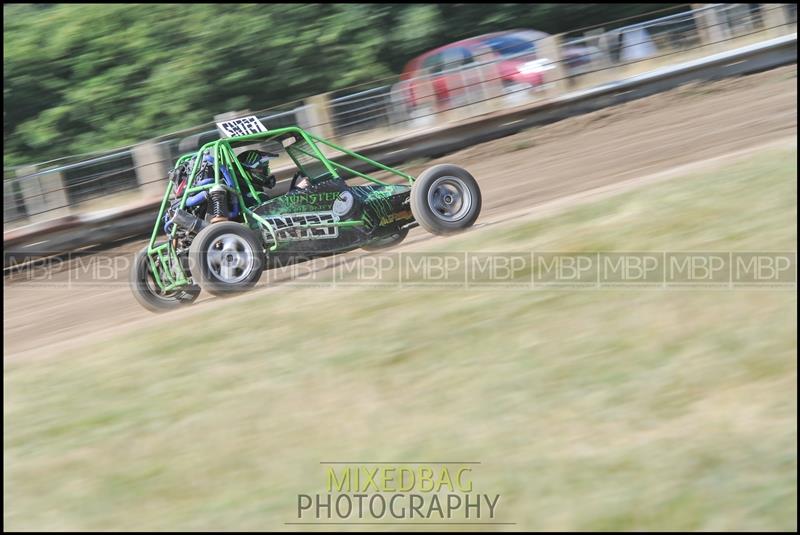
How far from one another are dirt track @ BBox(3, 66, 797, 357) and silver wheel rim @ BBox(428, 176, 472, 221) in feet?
3.38

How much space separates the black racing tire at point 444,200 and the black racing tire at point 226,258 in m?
1.36

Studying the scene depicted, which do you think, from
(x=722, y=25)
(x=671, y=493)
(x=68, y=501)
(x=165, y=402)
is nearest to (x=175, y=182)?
(x=165, y=402)

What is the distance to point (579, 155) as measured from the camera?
12711mm

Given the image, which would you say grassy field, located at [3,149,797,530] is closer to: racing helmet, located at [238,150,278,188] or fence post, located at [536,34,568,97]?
racing helmet, located at [238,150,278,188]

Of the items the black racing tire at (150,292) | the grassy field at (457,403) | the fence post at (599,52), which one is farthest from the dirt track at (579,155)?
the grassy field at (457,403)

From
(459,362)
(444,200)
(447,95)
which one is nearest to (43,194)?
(447,95)

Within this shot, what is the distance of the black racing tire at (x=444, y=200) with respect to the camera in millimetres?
8242

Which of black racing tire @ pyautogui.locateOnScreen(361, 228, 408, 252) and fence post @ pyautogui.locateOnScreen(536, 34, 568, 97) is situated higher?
fence post @ pyautogui.locateOnScreen(536, 34, 568, 97)

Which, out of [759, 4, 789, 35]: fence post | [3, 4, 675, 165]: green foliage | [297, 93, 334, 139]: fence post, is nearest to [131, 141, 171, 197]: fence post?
[297, 93, 334, 139]: fence post

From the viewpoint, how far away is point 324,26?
73.5ft

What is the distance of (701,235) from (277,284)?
10.1 feet

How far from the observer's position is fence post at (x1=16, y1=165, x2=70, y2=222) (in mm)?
12516

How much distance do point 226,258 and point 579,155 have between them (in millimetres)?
6329

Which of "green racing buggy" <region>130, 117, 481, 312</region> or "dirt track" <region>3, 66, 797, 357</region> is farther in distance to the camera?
"dirt track" <region>3, 66, 797, 357</region>
